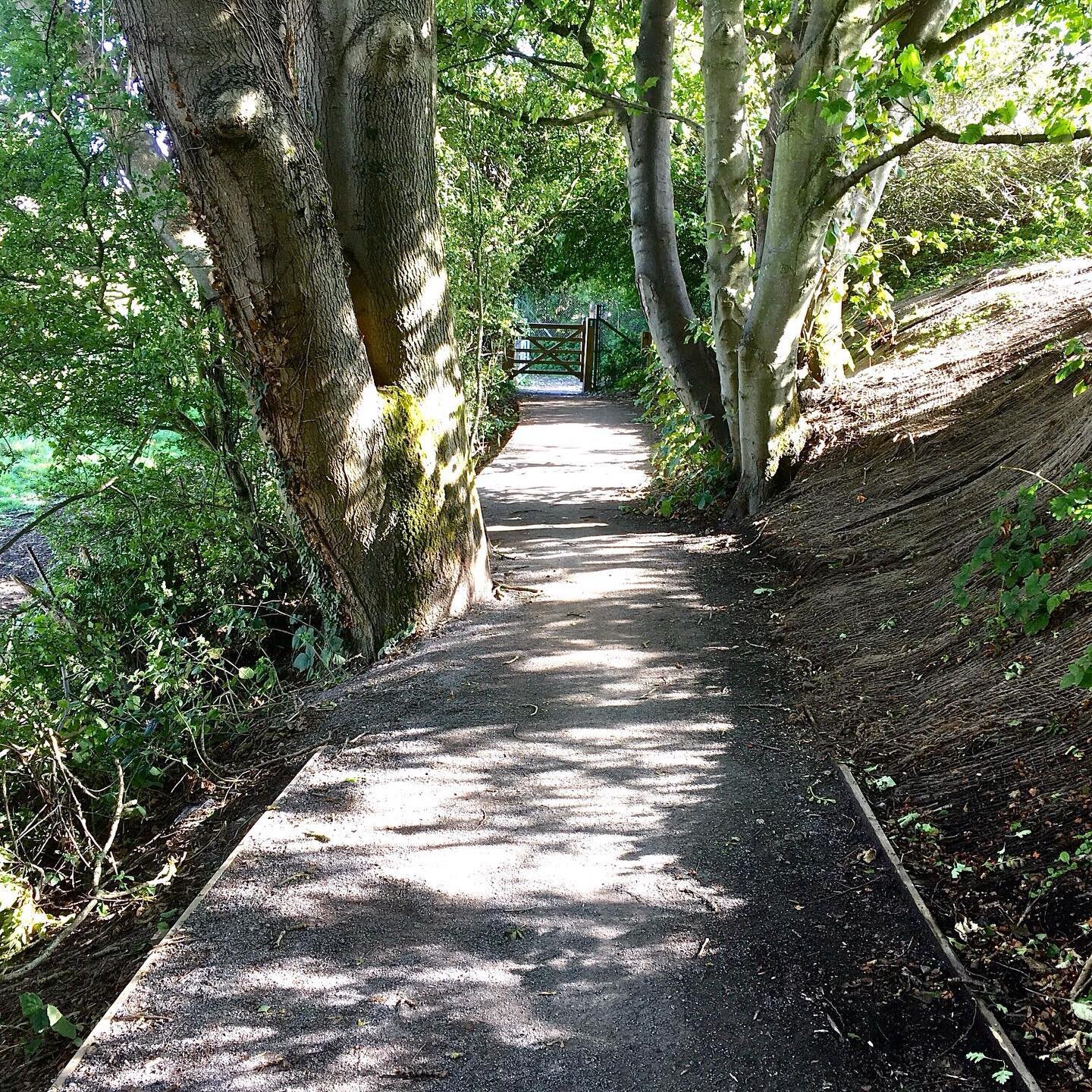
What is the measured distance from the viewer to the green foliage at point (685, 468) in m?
8.64

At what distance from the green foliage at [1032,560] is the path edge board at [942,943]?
3.26ft

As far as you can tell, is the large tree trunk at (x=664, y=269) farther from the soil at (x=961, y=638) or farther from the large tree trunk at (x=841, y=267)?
the soil at (x=961, y=638)

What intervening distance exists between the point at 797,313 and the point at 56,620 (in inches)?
236

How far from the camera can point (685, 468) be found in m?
9.48

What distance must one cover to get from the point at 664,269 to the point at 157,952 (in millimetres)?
7885

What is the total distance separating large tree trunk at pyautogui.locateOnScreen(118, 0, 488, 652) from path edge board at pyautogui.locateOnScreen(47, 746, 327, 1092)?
174 cm

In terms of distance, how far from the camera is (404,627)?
564 centimetres

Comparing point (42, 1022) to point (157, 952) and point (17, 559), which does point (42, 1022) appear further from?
point (17, 559)

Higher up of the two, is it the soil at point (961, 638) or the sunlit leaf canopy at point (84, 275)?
the sunlit leaf canopy at point (84, 275)

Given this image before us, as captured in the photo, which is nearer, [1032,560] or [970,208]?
[1032,560]

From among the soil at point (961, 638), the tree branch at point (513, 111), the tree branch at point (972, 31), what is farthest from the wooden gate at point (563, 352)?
the tree branch at point (972, 31)

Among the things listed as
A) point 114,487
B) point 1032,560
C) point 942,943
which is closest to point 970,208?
point 1032,560

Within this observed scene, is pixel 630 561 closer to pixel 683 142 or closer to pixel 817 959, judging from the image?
pixel 817 959

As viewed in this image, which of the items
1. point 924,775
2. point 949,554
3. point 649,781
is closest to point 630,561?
point 949,554
